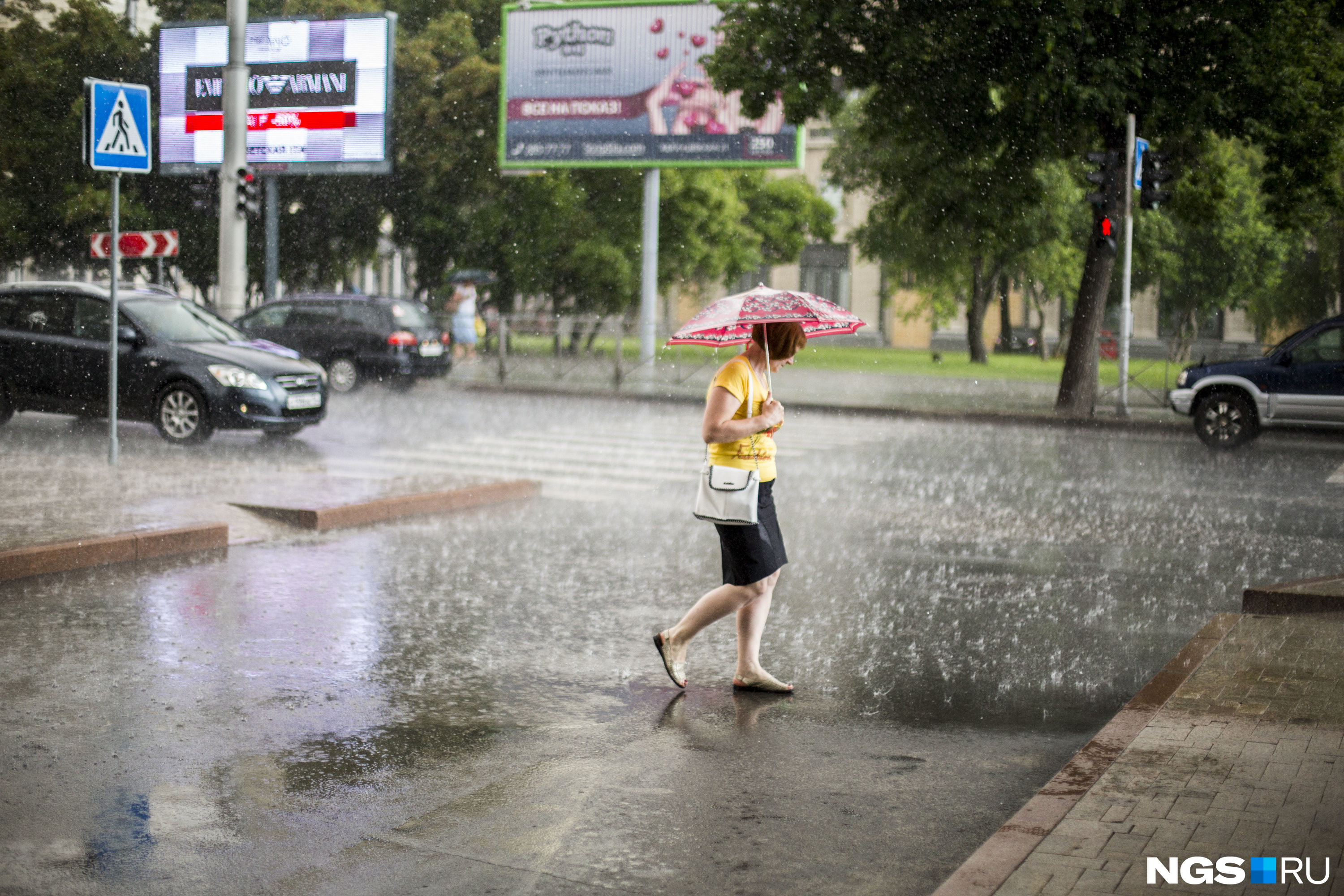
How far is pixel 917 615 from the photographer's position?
Answer: 8195 millimetres

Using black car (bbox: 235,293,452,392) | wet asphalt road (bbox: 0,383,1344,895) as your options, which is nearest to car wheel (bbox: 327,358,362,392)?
black car (bbox: 235,293,452,392)

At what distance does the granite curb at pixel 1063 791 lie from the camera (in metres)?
3.95

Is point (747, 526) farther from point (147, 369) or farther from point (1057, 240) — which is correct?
point (1057, 240)

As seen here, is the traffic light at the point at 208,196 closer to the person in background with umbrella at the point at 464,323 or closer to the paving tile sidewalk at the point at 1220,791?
the person in background with umbrella at the point at 464,323

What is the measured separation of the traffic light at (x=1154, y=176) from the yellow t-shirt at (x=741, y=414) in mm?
17636

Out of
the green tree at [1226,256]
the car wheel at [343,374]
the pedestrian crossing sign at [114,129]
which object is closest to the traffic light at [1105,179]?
the car wheel at [343,374]

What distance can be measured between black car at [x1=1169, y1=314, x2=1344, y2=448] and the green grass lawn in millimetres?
5259

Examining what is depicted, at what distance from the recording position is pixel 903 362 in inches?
1900

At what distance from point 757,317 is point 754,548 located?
97 cm

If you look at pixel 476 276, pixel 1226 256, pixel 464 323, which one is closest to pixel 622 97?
pixel 464 323

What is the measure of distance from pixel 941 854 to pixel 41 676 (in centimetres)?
403

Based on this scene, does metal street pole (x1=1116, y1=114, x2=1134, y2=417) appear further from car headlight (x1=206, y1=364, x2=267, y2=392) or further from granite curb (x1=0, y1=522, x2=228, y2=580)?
granite curb (x1=0, y1=522, x2=228, y2=580)

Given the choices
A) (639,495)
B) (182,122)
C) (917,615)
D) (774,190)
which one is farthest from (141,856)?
(774,190)

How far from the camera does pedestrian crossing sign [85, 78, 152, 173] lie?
12.8 meters
